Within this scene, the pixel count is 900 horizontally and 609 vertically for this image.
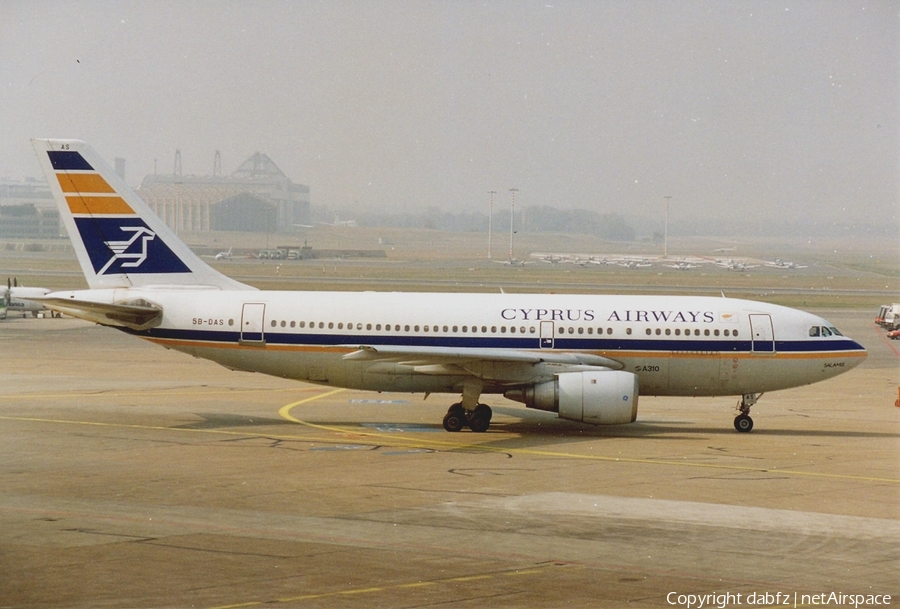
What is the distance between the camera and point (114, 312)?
31062 millimetres

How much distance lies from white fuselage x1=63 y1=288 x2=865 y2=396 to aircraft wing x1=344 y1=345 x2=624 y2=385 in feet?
0.73

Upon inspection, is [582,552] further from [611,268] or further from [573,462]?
[611,268]

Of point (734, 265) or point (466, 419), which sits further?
point (734, 265)

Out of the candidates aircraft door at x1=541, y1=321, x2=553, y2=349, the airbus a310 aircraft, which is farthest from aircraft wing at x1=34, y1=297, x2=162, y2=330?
aircraft door at x1=541, y1=321, x2=553, y2=349

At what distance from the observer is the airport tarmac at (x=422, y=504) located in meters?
14.8

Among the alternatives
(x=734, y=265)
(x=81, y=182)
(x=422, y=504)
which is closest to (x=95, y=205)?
(x=81, y=182)

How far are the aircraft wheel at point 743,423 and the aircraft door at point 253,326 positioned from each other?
48.8ft

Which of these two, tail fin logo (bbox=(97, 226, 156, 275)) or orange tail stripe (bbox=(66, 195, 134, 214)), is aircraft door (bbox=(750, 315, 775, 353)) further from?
orange tail stripe (bbox=(66, 195, 134, 214))

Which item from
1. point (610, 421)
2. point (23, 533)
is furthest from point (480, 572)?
point (610, 421)

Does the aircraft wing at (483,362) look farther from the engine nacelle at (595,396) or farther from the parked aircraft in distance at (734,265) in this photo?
the parked aircraft in distance at (734,265)

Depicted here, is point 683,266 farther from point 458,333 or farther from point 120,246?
point 120,246

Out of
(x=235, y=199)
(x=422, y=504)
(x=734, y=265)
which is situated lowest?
(x=422, y=504)

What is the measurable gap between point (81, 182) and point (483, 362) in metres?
14.1

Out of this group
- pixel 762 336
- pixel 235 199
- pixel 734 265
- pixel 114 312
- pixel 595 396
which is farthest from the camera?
pixel 235 199
